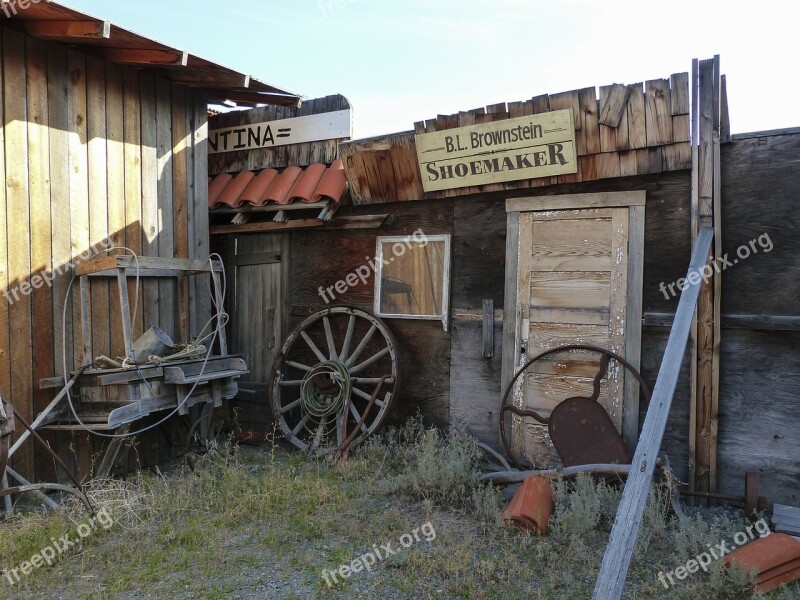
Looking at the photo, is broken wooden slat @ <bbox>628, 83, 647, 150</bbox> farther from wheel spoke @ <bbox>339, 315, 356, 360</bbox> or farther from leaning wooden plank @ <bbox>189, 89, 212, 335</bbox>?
leaning wooden plank @ <bbox>189, 89, 212, 335</bbox>

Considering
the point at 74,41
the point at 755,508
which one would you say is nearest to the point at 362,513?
the point at 755,508

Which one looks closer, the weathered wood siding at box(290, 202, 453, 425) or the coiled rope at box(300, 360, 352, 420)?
the weathered wood siding at box(290, 202, 453, 425)

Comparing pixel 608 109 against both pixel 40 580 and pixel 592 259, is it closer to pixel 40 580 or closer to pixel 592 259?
pixel 592 259

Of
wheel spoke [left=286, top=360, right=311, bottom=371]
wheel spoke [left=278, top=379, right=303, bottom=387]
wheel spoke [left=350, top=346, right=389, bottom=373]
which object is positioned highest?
wheel spoke [left=350, top=346, right=389, bottom=373]

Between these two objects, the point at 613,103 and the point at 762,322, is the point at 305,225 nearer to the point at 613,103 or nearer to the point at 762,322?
the point at 613,103

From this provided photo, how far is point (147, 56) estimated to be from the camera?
19.2ft

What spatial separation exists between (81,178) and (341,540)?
13.1ft

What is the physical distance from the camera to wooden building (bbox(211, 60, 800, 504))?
506 cm

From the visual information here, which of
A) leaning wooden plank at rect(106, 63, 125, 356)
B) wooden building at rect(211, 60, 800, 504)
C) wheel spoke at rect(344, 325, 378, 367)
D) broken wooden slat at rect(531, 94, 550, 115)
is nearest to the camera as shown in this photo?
wooden building at rect(211, 60, 800, 504)

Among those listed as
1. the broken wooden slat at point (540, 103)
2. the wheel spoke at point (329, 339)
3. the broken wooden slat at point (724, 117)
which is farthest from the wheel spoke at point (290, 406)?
the broken wooden slat at point (724, 117)

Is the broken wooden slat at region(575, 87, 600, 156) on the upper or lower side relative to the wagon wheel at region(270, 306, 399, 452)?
upper

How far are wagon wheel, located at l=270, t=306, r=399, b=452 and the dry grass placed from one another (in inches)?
33.1

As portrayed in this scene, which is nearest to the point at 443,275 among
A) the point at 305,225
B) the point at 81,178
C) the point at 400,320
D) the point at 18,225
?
the point at 400,320

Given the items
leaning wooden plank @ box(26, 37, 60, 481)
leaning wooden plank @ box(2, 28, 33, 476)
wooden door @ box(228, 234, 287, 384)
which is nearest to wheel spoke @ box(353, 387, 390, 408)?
wooden door @ box(228, 234, 287, 384)
